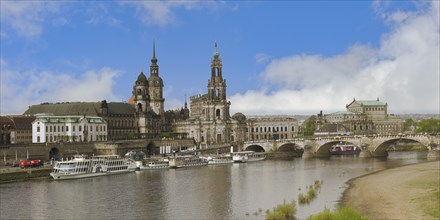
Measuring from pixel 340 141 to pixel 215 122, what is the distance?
33550mm

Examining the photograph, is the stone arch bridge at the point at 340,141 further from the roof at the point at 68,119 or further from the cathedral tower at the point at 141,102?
the roof at the point at 68,119

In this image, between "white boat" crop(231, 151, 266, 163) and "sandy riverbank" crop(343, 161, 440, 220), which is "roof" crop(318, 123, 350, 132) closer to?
"white boat" crop(231, 151, 266, 163)

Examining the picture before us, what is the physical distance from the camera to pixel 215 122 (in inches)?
5546

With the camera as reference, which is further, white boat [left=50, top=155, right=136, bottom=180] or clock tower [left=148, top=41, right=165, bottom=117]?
clock tower [left=148, top=41, right=165, bottom=117]

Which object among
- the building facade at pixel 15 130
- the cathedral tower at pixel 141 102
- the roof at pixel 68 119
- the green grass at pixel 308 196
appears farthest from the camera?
the cathedral tower at pixel 141 102

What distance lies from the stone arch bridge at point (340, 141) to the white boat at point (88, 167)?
45528 mm

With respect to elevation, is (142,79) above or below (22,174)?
above

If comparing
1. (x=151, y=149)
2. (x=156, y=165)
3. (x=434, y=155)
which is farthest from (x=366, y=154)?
(x=156, y=165)

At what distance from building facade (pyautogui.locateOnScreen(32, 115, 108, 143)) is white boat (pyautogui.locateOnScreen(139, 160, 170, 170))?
2149 centimetres

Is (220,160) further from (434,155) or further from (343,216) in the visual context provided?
(343,216)

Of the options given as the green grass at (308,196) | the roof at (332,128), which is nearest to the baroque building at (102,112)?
the roof at (332,128)

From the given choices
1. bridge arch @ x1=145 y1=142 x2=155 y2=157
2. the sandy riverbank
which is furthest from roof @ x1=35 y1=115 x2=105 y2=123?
the sandy riverbank

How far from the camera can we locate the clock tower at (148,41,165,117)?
142 metres

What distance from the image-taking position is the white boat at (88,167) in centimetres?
7644
